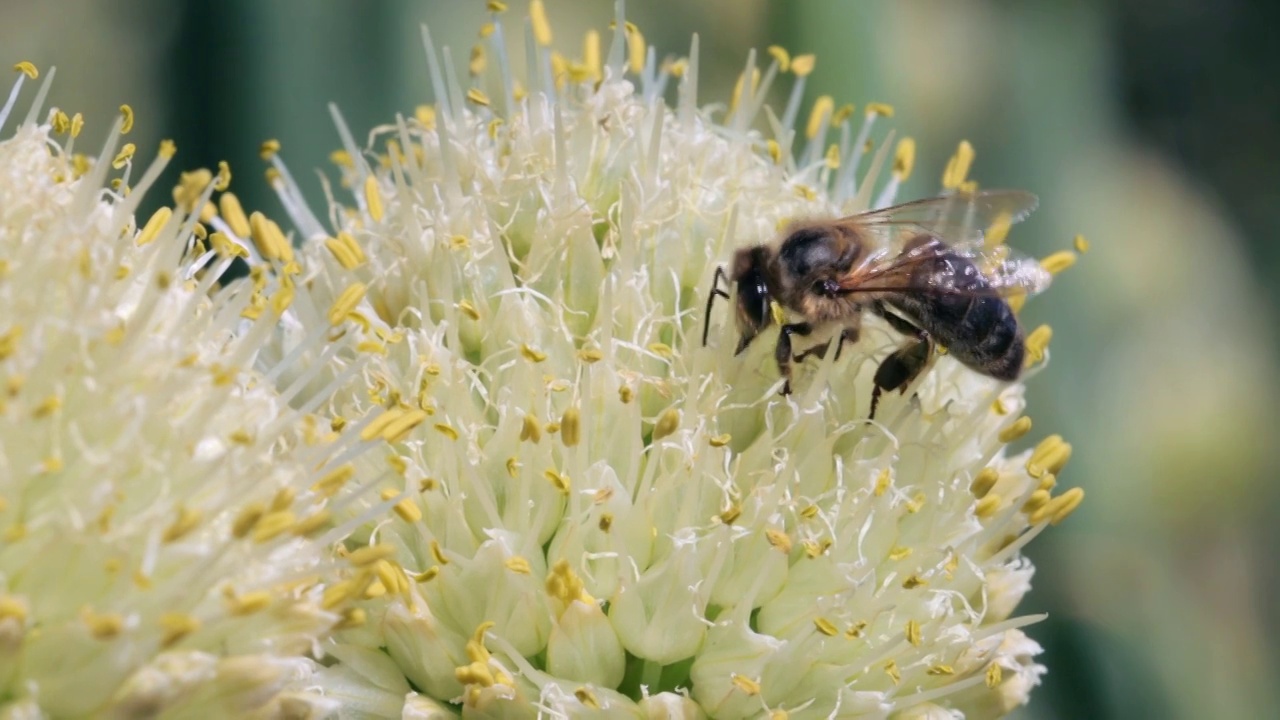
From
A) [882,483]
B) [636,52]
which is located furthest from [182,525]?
[636,52]

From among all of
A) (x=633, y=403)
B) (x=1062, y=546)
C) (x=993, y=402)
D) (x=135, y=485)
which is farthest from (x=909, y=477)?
(x=1062, y=546)

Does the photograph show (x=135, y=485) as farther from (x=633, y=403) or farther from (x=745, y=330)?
(x=745, y=330)

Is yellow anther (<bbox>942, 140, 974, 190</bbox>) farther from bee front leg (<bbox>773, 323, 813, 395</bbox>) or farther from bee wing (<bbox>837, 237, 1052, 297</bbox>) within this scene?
bee front leg (<bbox>773, 323, 813, 395</bbox>)

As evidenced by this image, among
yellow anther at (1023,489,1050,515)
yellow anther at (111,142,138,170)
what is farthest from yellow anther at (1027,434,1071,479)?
yellow anther at (111,142,138,170)

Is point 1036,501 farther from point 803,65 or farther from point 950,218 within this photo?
point 803,65

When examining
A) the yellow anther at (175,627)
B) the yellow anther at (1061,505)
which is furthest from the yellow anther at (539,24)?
the yellow anther at (175,627)

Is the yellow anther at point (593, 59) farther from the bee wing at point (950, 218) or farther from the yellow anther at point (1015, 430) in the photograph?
the yellow anther at point (1015, 430)
